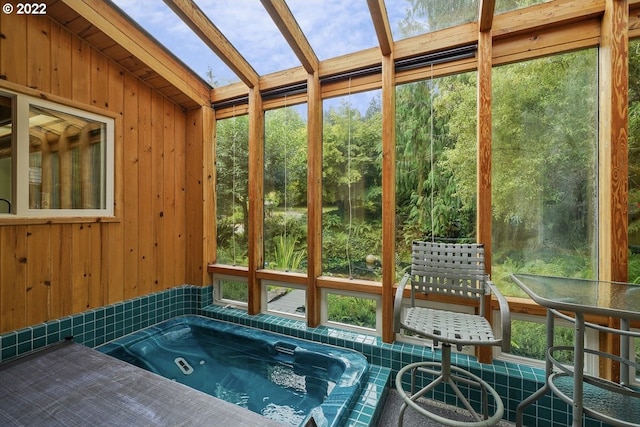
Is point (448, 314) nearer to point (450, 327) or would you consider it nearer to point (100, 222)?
point (450, 327)

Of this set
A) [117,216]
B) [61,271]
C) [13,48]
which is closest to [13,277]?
[61,271]

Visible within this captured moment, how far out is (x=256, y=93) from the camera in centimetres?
273

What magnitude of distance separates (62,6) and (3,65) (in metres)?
0.58

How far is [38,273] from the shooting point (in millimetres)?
1961

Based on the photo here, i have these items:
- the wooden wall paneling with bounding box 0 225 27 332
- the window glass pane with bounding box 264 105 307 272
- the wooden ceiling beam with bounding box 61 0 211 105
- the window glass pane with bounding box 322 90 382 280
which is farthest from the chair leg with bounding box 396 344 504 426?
the wooden ceiling beam with bounding box 61 0 211 105

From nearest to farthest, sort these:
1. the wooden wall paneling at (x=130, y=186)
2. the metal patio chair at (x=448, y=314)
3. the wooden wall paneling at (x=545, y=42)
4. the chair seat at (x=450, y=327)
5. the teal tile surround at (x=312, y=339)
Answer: the chair seat at (x=450, y=327) < the metal patio chair at (x=448, y=314) < the teal tile surround at (x=312, y=339) < the wooden wall paneling at (x=545, y=42) < the wooden wall paneling at (x=130, y=186)

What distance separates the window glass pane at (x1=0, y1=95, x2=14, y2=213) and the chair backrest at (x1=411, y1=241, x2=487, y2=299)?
9.43 feet

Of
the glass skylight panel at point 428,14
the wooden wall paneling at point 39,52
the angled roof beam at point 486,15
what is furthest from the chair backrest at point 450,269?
the wooden wall paneling at point 39,52

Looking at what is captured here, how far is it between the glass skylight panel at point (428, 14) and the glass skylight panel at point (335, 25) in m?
0.19

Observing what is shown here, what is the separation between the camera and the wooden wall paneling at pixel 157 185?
8.94 ft

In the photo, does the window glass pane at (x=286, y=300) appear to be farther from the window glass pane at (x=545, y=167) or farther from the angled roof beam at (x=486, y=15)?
the angled roof beam at (x=486, y=15)

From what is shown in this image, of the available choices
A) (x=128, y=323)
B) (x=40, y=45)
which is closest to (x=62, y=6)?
(x=40, y=45)

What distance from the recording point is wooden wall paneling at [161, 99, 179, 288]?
2.84 m

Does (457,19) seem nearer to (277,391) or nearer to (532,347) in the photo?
(532,347)
